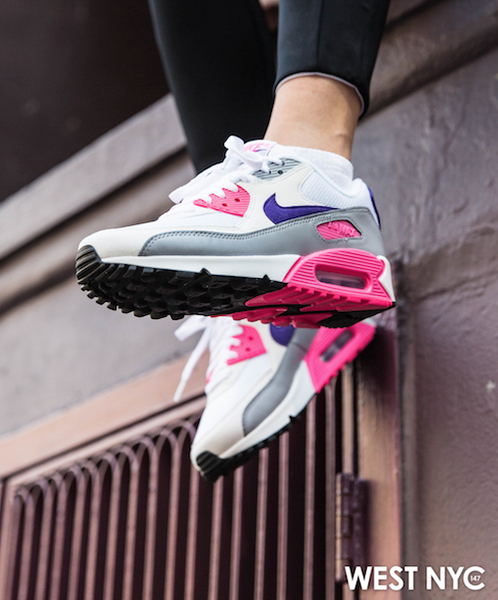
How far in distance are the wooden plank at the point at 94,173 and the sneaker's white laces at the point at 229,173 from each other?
0.80 metres

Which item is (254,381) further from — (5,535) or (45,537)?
(5,535)

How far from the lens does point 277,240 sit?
869mm

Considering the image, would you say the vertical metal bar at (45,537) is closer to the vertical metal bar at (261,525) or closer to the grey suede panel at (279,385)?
the vertical metal bar at (261,525)

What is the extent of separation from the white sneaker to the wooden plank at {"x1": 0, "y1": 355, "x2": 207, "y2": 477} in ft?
1.01

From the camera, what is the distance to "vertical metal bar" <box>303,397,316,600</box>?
44.5 inches

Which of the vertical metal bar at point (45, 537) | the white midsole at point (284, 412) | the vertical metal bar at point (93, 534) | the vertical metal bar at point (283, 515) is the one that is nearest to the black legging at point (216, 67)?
the white midsole at point (284, 412)

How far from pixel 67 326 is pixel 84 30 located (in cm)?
113

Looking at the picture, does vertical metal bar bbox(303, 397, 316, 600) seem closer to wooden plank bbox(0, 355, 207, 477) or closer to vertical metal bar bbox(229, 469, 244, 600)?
vertical metal bar bbox(229, 469, 244, 600)

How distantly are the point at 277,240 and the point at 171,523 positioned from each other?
65 centimetres

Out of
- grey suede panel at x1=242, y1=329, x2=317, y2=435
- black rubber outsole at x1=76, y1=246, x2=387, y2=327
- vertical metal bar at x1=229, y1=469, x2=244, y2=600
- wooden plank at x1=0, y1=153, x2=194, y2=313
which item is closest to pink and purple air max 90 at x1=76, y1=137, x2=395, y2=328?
black rubber outsole at x1=76, y1=246, x2=387, y2=327

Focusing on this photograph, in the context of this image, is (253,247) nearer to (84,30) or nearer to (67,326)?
(67,326)

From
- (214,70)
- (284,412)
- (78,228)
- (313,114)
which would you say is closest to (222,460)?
(284,412)
